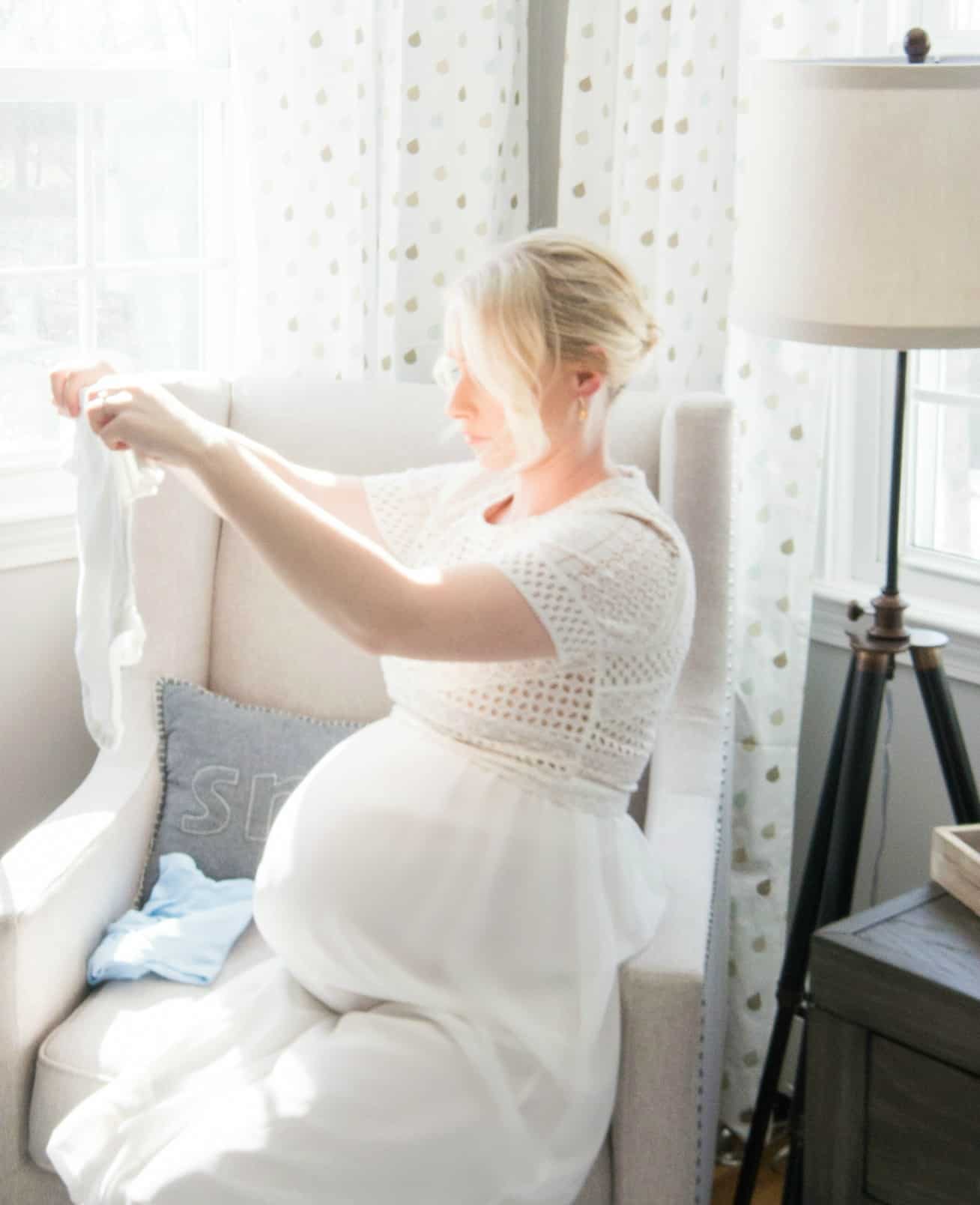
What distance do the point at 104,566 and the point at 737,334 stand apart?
0.92m

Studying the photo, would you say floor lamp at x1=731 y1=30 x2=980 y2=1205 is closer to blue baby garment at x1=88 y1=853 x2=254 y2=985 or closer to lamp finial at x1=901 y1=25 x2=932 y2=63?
lamp finial at x1=901 y1=25 x2=932 y2=63

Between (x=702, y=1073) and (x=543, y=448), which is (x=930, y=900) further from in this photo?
(x=543, y=448)

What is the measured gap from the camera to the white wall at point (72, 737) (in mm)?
2291

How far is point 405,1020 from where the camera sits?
1571mm

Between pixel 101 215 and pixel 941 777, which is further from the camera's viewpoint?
pixel 101 215

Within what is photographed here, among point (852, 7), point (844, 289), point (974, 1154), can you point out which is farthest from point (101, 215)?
point (974, 1154)

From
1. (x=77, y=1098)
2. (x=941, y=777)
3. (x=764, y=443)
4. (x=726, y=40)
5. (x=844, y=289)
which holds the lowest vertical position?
(x=77, y=1098)

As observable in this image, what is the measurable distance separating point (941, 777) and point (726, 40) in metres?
1.03

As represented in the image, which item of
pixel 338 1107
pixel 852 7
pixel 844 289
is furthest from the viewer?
pixel 852 7

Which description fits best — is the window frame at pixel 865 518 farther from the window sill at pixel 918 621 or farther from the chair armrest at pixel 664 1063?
the chair armrest at pixel 664 1063

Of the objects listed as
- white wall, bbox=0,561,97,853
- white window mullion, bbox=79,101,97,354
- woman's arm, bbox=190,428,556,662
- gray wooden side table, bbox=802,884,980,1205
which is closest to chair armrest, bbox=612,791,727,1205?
gray wooden side table, bbox=802,884,980,1205

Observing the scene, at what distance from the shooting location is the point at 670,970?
1.55m

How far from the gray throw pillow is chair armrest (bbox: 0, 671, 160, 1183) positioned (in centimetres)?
3

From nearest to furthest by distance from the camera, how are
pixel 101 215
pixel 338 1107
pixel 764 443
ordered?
1. pixel 338 1107
2. pixel 764 443
3. pixel 101 215
